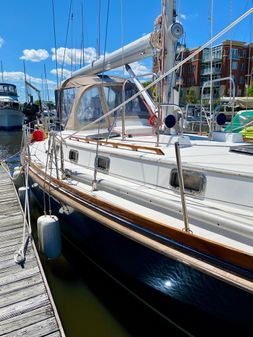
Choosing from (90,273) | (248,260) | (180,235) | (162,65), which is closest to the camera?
(248,260)

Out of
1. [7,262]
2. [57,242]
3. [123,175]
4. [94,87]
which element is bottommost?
[7,262]

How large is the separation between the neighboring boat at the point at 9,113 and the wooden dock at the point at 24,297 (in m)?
31.0

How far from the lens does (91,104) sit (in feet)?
19.6

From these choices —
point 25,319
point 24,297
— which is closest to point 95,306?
point 24,297

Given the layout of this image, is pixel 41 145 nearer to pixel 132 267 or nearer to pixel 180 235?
pixel 132 267

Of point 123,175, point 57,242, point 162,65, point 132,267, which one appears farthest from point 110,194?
point 162,65

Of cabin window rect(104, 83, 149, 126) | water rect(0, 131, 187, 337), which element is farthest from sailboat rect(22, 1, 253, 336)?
cabin window rect(104, 83, 149, 126)

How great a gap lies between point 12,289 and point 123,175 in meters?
2.00

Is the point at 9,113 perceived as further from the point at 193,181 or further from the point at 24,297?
the point at 193,181

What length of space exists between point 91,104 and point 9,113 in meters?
30.5

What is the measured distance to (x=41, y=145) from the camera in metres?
7.64

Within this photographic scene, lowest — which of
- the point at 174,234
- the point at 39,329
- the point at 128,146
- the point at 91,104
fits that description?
the point at 39,329

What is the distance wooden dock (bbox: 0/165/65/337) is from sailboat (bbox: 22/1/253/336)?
2.54 feet

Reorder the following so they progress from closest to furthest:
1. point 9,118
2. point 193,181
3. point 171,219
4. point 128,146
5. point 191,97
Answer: point 171,219
point 193,181
point 128,146
point 9,118
point 191,97
